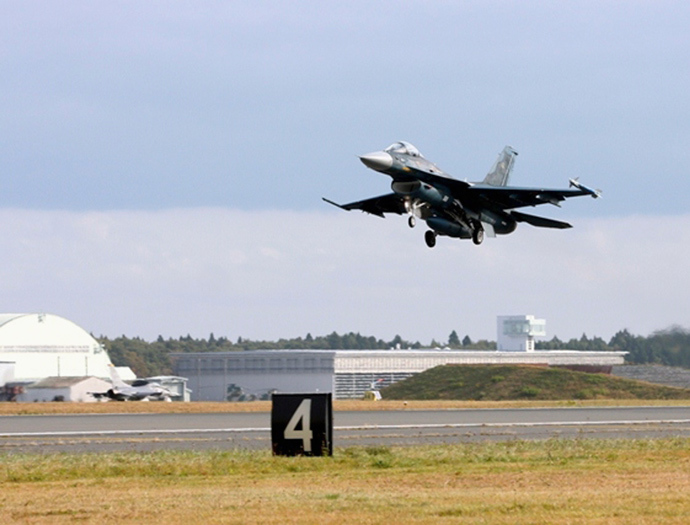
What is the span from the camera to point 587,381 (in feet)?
291

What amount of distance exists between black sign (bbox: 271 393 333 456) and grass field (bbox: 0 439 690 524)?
20.6 inches

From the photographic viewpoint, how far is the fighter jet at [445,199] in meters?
40.5

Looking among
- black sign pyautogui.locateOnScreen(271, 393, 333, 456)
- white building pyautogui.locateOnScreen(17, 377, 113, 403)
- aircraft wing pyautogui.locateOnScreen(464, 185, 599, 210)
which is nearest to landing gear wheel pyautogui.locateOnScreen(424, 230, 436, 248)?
aircraft wing pyautogui.locateOnScreen(464, 185, 599, 210)

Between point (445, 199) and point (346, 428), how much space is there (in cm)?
1039

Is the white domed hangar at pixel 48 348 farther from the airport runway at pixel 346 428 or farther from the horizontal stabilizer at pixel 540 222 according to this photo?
the horizontal stabilizer at pixel 540 222

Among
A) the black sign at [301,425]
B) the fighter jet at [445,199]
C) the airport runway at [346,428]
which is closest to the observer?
the black sign at [301,425]

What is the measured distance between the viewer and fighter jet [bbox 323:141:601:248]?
4047cm

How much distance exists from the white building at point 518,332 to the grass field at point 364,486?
445ft

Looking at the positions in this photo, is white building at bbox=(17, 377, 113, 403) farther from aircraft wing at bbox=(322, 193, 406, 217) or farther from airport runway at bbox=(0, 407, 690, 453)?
aircraft wing at bbox=(322, 193, 406, 217)

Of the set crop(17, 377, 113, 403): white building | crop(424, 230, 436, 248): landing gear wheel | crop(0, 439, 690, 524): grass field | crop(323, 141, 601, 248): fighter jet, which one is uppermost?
crop(323, 141, 601, 248): fighter jet

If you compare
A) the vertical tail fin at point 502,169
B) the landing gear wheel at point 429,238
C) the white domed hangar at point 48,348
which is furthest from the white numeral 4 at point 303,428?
the white domed hangar at point 48,348

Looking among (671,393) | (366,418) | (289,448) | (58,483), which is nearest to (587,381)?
(671,393)

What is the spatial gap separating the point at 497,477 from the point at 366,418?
25.7m

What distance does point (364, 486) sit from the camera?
19172mm
